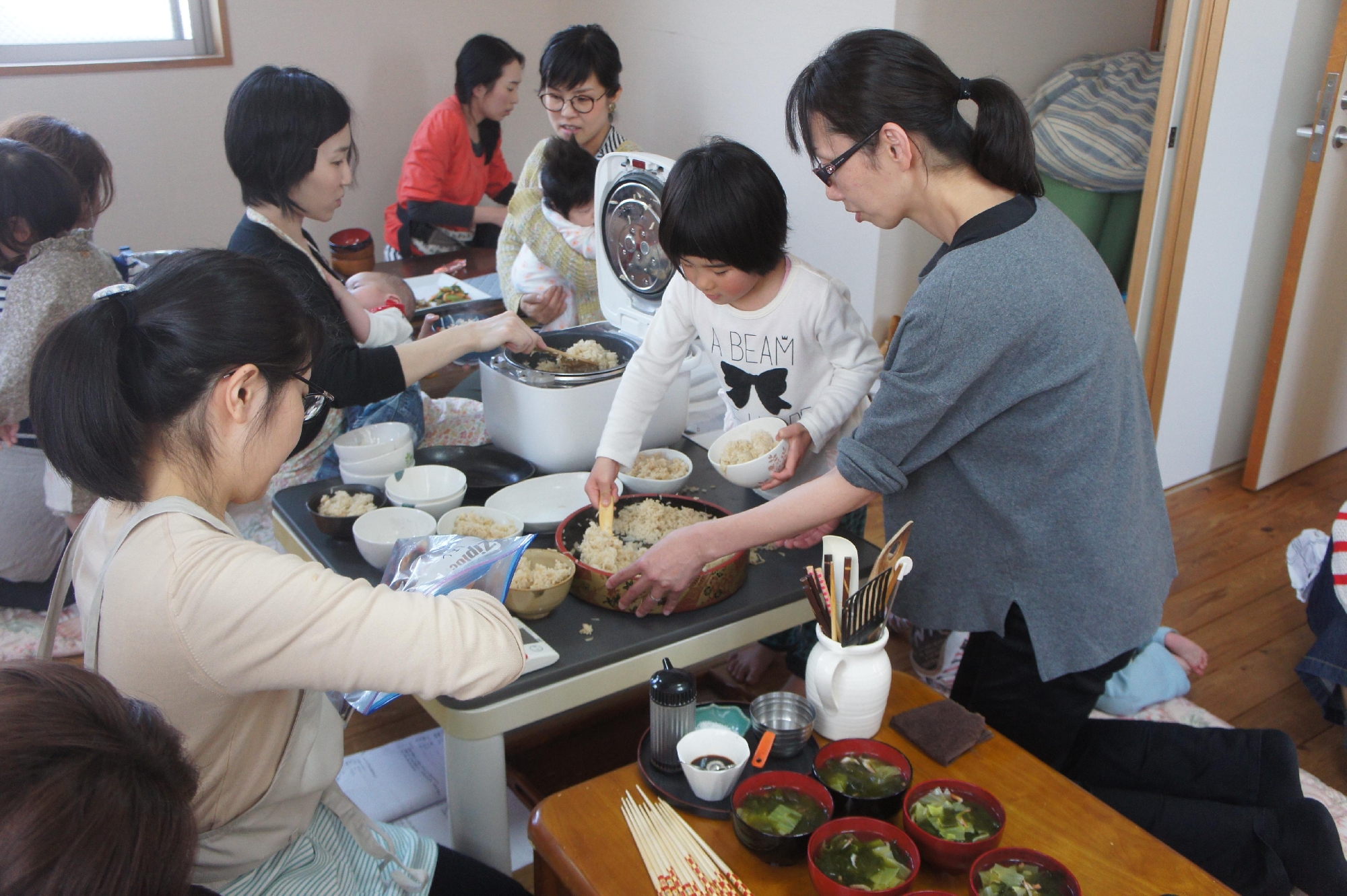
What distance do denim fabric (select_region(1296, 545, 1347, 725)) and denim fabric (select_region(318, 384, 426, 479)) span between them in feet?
6.18

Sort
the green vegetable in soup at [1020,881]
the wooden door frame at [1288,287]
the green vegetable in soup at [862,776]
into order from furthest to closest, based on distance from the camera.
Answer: the wooden door frame at [1288,287], the green vegetable in soup at [862,776], the green vegetable in soup at [1020,881]

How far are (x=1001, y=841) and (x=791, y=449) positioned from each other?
28.2 inches

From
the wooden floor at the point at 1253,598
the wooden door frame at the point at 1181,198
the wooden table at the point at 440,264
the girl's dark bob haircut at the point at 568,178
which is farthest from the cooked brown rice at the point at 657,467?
the wooden table at the point at 440,264

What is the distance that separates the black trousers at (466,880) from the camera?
3.90ft

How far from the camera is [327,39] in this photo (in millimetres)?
4258

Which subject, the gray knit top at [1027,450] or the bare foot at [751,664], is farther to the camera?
the bare foot at [751,664]

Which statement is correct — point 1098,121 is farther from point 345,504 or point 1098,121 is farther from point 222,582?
point 222,582

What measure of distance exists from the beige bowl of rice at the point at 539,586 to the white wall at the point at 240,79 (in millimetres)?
3562

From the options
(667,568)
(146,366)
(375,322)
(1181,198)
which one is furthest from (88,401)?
(1181,198)

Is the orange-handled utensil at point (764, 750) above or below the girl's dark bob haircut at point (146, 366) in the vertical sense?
below

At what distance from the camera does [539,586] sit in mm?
1279

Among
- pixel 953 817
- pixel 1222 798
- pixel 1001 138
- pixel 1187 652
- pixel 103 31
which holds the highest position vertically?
pixel 103 31

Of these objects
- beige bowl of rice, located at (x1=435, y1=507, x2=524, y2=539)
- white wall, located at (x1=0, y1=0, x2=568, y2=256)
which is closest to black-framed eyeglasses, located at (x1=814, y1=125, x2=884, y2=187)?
beige bowl of rice, located at (x1=435, y1=507, x2=524, y2=539)

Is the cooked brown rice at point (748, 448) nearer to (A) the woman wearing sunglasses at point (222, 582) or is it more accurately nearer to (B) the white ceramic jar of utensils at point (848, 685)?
(B) the white ceramic jar of utensils at point (848, 685)
